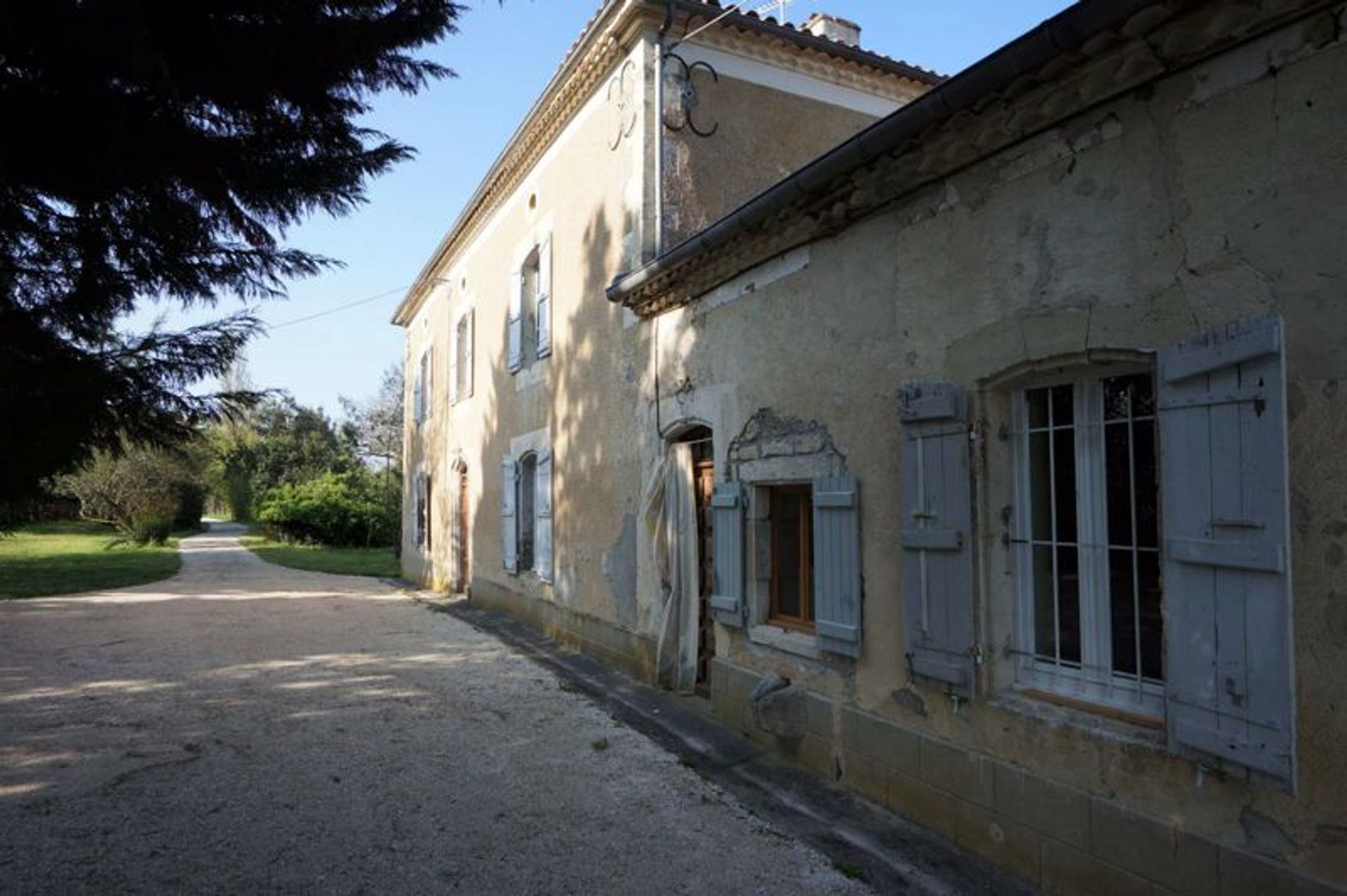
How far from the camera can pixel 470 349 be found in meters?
14.4

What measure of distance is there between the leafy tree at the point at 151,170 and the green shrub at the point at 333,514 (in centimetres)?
2873

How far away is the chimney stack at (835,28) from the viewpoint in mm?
10094

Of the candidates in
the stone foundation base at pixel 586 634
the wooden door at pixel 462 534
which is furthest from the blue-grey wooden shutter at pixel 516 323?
the wooden door at pixel 462 534

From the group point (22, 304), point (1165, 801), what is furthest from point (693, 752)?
point (22, 304)

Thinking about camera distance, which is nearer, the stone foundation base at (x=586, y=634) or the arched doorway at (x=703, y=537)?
the arched doorway at (x=703, y=537)

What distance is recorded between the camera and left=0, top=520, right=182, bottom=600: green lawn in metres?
15.5

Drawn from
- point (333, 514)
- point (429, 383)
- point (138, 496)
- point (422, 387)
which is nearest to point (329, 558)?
point (333, 514)

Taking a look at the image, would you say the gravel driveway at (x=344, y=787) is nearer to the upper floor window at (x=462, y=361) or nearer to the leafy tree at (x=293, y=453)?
the upper floor window at (x=462, y=361)

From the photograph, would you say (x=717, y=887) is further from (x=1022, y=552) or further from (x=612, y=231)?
(x=612, y=231)

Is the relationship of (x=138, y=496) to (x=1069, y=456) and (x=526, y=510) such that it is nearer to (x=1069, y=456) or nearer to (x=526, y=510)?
(x=526, y=510)

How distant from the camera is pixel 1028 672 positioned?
384cm

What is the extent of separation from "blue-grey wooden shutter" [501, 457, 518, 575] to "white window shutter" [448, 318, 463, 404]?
399 centimetres

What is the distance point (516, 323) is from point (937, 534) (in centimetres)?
862

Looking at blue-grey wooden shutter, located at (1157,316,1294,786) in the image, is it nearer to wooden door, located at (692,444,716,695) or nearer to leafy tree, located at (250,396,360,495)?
wooden door, located at (692,444,716,695)
